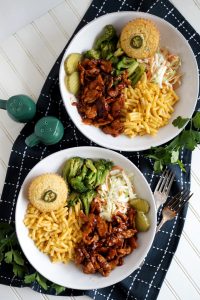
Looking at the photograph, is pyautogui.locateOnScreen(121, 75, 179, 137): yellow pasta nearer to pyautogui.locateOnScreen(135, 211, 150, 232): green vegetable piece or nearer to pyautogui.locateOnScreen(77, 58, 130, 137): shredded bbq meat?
pyautogui.locateOnScreen(77, 58, 130, 137): shredded bbq meat

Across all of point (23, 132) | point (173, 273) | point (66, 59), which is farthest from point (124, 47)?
point (173, 273)

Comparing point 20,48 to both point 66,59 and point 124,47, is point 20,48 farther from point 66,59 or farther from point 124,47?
point 124,47

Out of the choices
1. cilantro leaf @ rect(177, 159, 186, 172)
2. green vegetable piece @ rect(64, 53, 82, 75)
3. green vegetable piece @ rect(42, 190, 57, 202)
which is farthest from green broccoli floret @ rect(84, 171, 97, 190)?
green vegetable piece @ rect(64, 53, 82, 75)

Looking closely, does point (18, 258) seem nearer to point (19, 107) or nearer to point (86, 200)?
point (86, 200)

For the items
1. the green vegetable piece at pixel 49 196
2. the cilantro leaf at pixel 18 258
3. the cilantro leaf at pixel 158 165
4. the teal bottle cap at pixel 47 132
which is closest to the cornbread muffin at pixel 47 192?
the green vegetable piece at pixel 49 196

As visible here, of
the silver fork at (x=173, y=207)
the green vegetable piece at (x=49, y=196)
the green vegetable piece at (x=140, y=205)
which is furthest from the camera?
the silver fork at (x=173, y=207)

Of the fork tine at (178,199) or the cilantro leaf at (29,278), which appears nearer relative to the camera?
the cilantro leaf at (29,278)

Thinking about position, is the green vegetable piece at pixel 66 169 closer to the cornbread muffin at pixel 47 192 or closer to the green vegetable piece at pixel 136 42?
the cornbread muffin at pixel 47 192

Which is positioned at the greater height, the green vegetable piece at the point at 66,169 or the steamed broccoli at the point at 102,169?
the green vegetable piece at the point at 66,169
